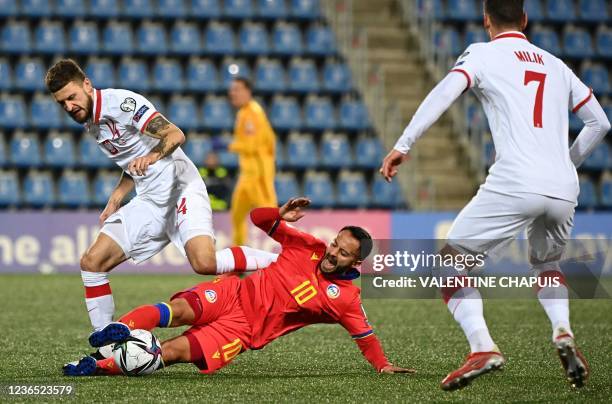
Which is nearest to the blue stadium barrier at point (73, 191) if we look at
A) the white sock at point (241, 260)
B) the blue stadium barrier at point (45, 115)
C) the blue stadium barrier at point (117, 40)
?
the blue stadium barrier at point (45, 115)

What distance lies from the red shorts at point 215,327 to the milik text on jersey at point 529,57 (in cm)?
188


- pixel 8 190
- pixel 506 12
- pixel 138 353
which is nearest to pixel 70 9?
pixel 8 190

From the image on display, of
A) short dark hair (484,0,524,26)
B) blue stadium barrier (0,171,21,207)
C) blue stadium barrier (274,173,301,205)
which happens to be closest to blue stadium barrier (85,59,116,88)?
blue stadium barrier (0,171,21,207)

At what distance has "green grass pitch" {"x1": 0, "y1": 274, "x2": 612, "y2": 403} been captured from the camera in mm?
4668

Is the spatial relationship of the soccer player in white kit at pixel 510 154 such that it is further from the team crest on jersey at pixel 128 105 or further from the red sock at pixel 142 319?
the team crest on jersey at pixel 128 105

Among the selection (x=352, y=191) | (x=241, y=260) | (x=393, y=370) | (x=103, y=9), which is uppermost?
(x=103, y=9)

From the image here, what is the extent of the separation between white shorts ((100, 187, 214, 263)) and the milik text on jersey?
204 cm

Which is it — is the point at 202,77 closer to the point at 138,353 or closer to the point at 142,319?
the point at 142,319

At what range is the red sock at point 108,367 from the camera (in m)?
5.15

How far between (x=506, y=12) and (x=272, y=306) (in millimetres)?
1870

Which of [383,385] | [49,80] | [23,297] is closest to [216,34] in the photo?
[23,297]

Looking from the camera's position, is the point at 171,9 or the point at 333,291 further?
the point at 171,9

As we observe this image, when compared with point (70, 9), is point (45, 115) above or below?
below

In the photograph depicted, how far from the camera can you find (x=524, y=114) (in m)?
4.51
